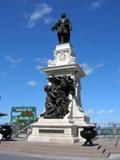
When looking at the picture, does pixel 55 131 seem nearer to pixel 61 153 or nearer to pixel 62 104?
pixel 62 104

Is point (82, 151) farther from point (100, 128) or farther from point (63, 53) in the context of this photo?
point (100, 128)

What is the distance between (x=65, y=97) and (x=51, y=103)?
1.23 m

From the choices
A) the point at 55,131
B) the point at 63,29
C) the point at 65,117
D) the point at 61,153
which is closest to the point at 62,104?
the point at 65,117

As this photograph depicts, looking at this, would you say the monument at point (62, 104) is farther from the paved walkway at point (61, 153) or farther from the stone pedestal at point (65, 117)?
the paved walkway at point (61, 153)

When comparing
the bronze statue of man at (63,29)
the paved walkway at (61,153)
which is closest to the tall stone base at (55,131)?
the paved walkway at (61,153)

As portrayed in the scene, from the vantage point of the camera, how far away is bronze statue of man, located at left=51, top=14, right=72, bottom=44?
31516 millimetres

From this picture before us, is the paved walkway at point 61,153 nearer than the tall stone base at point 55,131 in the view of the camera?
Yes

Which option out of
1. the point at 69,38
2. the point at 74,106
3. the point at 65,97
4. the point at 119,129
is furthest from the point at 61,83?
the point at 119,129

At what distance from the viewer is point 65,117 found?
24.1m

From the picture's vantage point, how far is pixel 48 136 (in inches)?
926

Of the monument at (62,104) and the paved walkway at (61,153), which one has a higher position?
the monument at (62,104)

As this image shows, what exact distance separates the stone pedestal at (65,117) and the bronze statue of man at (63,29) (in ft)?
3.85

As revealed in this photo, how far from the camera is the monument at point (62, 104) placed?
23047 mm

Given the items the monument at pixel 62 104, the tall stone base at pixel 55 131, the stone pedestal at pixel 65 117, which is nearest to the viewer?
the tall stone base at pixel 55 131
